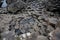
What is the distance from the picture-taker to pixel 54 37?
3.54 m

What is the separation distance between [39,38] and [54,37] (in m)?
0.70

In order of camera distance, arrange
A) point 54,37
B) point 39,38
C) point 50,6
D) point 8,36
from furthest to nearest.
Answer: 1. point 50,6
2. point 8,36
3. point 39,38
4. point 54,37

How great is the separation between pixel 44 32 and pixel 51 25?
435mm

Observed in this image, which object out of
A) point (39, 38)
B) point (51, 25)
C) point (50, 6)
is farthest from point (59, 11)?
point (39, 38)

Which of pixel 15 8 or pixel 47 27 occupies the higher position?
pixel 47 27

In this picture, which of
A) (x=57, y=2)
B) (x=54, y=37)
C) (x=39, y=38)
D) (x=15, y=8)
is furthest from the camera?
(x=15, y=8)

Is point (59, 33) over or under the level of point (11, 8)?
over

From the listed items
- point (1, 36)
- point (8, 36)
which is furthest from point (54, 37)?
point (1, 36)

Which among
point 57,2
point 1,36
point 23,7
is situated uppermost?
point 57,2

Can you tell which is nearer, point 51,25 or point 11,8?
point 51,25

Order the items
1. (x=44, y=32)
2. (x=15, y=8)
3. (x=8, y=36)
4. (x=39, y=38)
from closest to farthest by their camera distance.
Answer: (x=39, y=38)
(x=8, y=36)
(x=44, y=32)
(x=15, y=8)

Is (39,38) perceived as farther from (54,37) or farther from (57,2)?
(57,2)

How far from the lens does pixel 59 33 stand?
366 centimetres

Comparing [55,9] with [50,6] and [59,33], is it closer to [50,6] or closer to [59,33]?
[50,6]
